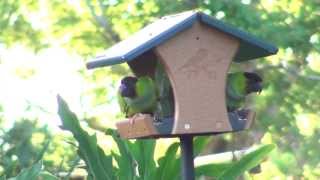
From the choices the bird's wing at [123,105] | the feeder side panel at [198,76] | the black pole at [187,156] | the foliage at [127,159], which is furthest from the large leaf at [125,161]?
the feeder side panel at [198,76]

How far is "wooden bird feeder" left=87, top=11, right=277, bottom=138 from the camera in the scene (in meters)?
3.16

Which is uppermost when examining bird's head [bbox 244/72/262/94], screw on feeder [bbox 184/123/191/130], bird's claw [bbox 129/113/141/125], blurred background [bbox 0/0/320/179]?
bird's head [bbox 244/72/262/94]

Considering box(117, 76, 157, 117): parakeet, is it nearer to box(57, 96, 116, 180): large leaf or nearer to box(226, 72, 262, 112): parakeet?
box(226, 72, 262, 112): parakeet

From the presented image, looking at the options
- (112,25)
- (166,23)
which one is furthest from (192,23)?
(112,25)

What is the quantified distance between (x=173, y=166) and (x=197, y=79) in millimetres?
1166

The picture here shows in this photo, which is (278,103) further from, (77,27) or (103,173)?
(103,173)

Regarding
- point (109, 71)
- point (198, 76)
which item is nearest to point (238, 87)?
point (198, 76)

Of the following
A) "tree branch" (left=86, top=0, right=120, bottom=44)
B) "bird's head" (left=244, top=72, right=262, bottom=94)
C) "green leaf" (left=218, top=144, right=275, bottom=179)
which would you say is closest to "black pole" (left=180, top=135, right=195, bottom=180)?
"bird's head" (left=244, top=72, right=262, bottom=94)

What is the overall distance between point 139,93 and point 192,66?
240 mm

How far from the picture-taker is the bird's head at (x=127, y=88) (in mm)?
3266

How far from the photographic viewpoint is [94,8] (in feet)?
31.6

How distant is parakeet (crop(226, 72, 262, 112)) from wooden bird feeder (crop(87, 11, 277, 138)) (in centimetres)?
7

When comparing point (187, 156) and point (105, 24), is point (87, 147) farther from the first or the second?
point (105, 24)

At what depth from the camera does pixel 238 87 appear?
3391 millimetres
